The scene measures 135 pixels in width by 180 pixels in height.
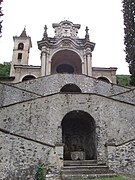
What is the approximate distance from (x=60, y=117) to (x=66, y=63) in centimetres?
1759

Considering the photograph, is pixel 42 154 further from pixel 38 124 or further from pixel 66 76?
pixel 66 76

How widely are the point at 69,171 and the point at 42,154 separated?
61.0 inches

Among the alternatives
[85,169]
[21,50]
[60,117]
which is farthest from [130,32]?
[85,169]

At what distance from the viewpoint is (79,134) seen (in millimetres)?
18562

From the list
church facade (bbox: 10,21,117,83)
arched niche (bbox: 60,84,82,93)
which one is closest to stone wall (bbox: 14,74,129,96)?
arched niche (bbox: 60,84,82,93)

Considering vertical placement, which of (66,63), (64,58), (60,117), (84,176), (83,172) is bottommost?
(84,176)

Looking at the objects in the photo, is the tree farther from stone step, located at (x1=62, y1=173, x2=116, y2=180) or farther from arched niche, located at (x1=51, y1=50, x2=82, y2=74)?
stone step, located at (x1=62, y1=173, x2=116, y2=180)

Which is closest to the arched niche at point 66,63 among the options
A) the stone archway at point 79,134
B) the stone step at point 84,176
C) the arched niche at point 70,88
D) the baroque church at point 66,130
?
the baroque church at point 66,130

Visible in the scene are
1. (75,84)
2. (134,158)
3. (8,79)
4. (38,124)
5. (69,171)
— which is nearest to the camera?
(69,171)

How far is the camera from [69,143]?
18.3m

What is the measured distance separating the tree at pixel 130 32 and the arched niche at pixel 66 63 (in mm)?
6678

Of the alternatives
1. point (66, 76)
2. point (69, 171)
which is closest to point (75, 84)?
point (66, 76)

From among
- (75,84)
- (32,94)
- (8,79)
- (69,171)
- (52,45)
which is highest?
(52,45)

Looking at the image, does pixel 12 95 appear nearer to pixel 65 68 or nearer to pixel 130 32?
pixel 65 68
